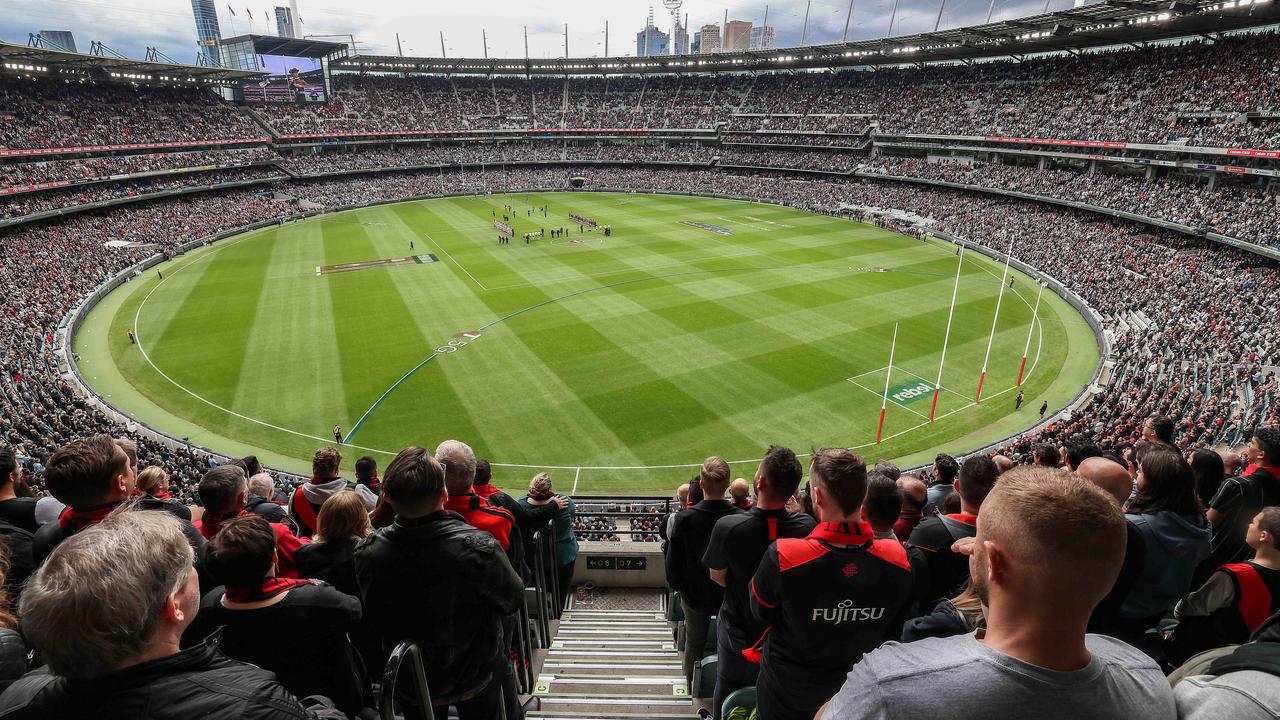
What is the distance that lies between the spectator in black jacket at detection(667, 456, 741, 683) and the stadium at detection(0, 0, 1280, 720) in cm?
5

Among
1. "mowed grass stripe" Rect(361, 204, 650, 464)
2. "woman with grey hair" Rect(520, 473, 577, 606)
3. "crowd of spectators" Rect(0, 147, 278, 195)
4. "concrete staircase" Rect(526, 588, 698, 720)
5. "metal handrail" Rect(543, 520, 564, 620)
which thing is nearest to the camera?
"concrete staircase" Rect(526, 588, 698, 720)

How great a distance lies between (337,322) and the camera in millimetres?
36938

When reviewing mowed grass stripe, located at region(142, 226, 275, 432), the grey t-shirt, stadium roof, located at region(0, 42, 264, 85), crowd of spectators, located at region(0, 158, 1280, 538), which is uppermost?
stadium roof, located at region(0, 42, 264, 85)

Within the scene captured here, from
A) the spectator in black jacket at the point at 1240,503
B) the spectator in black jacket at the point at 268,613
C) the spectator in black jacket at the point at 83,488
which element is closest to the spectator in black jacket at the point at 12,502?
the spectator in black jacket at the point at 83,488

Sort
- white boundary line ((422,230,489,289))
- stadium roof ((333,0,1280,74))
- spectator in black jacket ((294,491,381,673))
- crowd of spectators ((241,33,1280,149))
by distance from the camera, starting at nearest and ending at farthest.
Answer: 1. spectator in black jacket ((294,491,381,673))
2. white boundary line ((422,230,489,289))
3. stadium roof ((333,0,1280,74))
4. crowd of spectators ((241,33,1280,149))

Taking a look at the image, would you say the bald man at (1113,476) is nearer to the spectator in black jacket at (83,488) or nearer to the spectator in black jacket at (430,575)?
the spectator in black jacket at (430,575)

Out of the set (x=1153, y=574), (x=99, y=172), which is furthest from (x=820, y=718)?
(x=99, y=172)

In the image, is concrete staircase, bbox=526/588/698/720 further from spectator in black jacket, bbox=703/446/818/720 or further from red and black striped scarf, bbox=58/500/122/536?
red and black striped scarf, bbox=58/500/122/536

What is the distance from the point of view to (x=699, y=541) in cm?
608

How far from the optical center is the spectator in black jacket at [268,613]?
3.88 metres

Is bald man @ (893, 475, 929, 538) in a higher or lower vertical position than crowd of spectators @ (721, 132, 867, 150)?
higher

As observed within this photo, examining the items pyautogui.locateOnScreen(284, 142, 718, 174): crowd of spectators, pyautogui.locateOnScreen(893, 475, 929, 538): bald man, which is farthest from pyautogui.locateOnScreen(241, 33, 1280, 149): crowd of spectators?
pyautogui.locateOnScreen(893, 475, 929, 538): bald man

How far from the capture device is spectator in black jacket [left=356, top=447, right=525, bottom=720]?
418cm

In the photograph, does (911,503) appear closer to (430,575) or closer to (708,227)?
(430,575)
